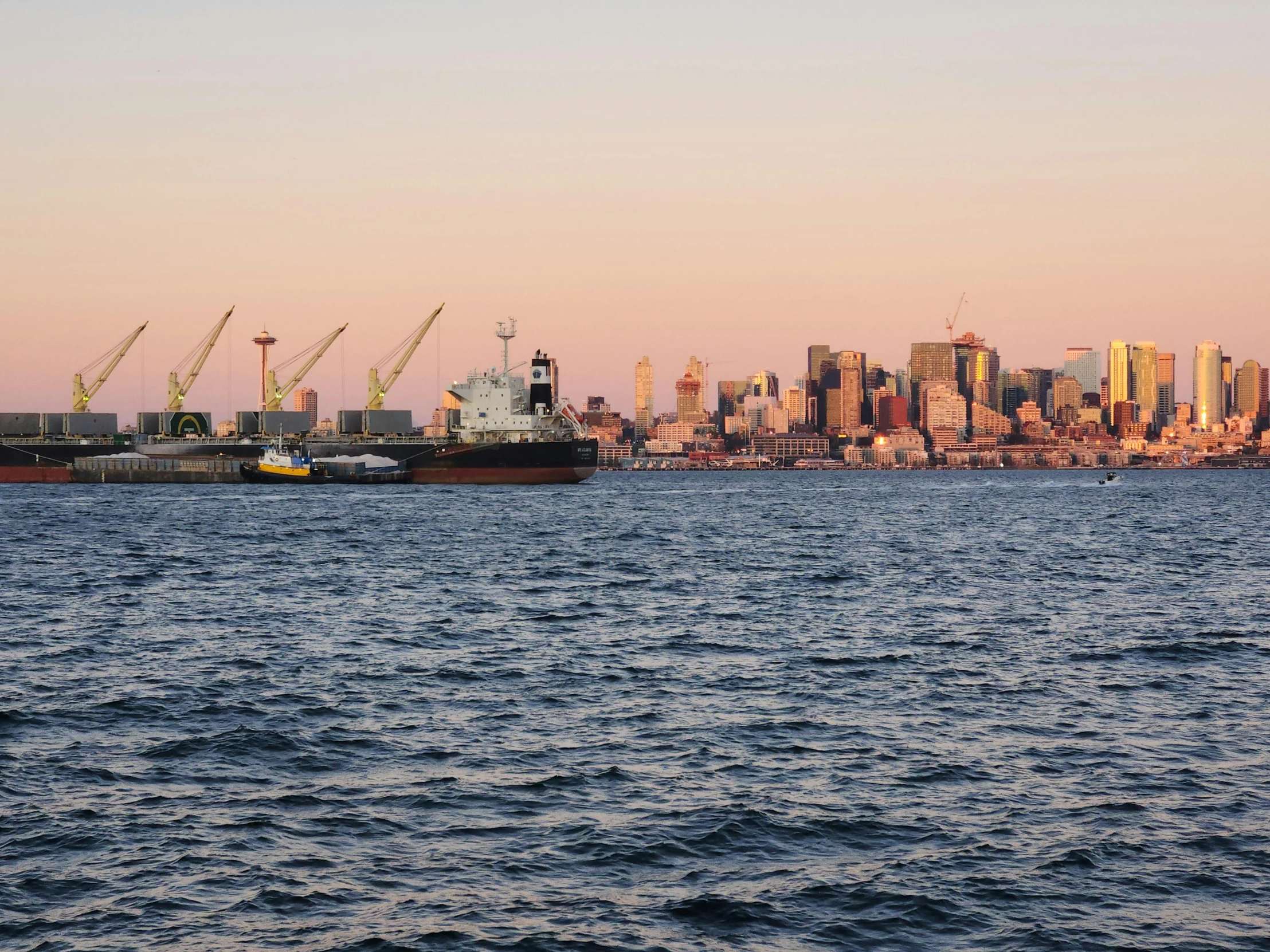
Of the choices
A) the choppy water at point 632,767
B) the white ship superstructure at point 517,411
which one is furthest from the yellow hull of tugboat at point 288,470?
the choppy water at point 632,767

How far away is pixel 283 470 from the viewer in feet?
616

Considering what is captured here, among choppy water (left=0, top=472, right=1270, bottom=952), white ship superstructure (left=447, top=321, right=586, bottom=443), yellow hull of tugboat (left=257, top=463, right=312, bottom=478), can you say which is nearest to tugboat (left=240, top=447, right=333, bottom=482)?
yellow hull of tugboat (left=257, top=463, right=312, bottom=478)

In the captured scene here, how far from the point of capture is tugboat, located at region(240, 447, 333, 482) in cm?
18725

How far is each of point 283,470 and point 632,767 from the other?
173 meters

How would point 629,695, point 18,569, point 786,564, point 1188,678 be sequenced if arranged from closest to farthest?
point 629,695 → point 1188,678 → point 18,569 → point 786,564

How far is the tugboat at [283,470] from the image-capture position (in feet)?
614

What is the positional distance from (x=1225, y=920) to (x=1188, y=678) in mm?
18343

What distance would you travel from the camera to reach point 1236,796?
2152 centimetres

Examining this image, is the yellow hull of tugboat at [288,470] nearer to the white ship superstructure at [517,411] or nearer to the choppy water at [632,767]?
the white ship superstructure at [517,411]

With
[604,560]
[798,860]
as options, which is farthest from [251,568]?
[798,860]

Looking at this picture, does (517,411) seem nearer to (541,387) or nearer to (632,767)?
(541,387)

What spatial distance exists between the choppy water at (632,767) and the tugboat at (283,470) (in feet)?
436

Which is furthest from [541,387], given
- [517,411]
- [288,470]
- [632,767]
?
[632,767]

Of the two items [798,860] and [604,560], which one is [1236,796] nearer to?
[798,860]
